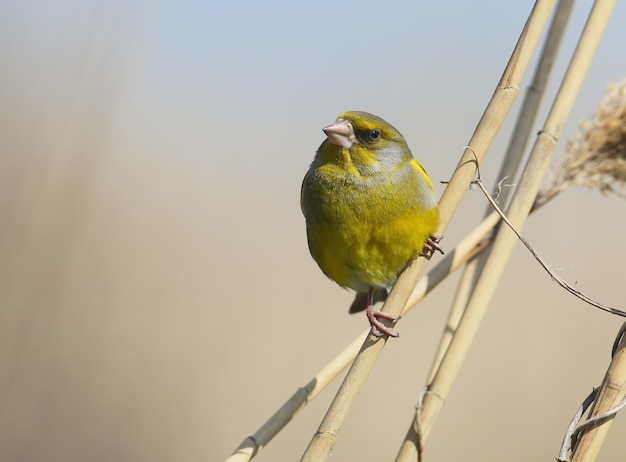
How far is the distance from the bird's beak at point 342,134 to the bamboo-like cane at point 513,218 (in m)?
0.53

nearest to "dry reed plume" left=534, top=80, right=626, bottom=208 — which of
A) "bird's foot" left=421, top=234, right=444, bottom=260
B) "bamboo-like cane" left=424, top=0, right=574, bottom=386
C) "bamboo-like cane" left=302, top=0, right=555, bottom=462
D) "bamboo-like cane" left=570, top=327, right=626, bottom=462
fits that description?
"bamboo-like cane" left=424, top=0, right=574, bottom=386

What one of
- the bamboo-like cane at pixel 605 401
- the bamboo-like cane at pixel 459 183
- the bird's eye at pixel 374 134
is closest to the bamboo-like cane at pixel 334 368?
the bamboo-like cane at pixel 459 183

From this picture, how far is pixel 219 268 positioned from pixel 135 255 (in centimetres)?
44

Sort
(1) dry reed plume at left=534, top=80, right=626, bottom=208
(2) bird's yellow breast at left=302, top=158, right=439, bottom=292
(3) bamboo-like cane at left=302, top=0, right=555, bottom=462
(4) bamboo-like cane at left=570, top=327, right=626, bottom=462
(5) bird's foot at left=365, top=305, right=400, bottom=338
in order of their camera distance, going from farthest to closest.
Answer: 1. (2) bird's yellow breast at left=302, top=158, right=439, bottom=292
2. (1) dry reed plume at left=534, top=80, right=626, bottom=208
3. (5) bird's foot at left=365, top=305, right=400, bottom=338
4. (3) bamboo-like cane at left=302, top=0, right=555, bottom=462
5. (4) bamboo-like cane at left=570, top=327, right=626, bottom=462

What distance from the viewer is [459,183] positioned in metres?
1.81

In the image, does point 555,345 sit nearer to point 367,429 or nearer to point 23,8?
point 367,429

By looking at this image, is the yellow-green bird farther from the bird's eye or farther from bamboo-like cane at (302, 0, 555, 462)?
bamboo-like cane at (302, 0, 555, 462)

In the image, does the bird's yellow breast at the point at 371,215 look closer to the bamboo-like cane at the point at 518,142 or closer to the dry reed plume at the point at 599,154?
the bamboo-like cane at the point at 518,142

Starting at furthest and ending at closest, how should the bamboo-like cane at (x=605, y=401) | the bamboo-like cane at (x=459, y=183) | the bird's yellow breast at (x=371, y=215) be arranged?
1. the bird's yellow breast at (x=371, y=215)
2. the bamboo-like cane at (x=459, y=183)
3. the bamboo-like cane at (x=605, y=401)

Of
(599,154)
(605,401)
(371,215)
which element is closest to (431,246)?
(371,215)

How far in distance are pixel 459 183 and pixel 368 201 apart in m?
0.42

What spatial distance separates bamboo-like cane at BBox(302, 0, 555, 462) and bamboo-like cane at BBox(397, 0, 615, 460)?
176 mm

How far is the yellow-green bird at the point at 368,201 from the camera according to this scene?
2.14 meters

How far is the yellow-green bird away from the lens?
214cm
